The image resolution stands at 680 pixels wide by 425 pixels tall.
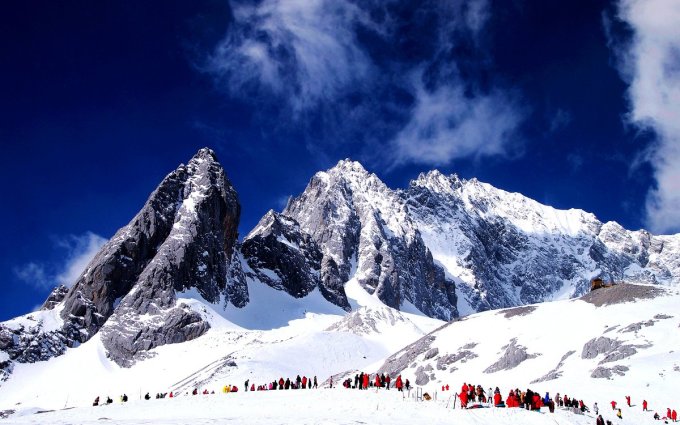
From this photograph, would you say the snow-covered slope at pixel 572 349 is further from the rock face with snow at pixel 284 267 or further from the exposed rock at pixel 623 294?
the rock face with snow at pixel 284 267

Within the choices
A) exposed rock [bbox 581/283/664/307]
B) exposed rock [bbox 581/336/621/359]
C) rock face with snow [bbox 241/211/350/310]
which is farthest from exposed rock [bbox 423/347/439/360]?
rock face with snow [bbox 241/211/350/310]

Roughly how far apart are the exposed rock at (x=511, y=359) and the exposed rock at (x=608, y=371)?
13365 millimetres

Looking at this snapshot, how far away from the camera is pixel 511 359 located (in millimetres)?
64688

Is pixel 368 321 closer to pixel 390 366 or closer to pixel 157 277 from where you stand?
pixel 390 366

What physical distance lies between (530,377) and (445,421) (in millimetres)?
31935

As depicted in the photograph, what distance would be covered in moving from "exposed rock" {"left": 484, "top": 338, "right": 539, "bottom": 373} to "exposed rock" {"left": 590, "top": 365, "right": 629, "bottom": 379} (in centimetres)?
1336

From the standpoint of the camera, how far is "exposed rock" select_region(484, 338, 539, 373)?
2511 inches

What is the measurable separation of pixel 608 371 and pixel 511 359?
16.1 meters

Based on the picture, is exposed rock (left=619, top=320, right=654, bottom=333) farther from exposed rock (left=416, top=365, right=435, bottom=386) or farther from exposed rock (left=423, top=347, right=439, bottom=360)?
exposed rock (left=423, top=347, right=439, bottom=360)

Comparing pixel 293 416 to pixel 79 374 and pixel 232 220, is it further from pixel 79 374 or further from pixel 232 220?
pixel 232 220

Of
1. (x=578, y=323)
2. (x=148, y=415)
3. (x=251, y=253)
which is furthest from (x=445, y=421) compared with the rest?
(x=251, y=253)

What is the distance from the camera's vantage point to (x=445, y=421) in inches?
1169

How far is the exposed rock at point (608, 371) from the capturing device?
159 ft

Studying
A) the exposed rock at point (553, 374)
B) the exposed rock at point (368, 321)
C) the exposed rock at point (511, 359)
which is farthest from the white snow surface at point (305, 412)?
the exposed rock at point (368, 321)
